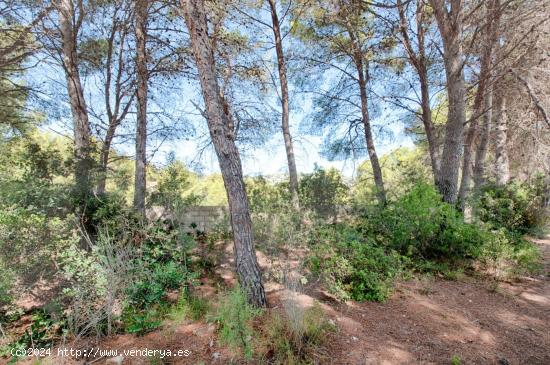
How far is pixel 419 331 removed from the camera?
9.25 feet

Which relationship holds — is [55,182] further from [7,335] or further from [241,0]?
[241,0]

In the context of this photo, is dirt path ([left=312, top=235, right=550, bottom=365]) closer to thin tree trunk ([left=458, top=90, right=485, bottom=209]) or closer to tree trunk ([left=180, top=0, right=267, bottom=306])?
tree trunk ([left=180, top=0, right=267, bottom=306])

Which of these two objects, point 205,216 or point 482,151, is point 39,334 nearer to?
point 205,216

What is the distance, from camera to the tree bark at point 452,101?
5.16m

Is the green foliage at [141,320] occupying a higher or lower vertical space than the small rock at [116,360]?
higher

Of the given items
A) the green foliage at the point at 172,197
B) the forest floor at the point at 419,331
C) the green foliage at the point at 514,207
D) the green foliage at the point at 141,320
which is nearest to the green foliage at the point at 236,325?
the forest floor at the point at 419,331

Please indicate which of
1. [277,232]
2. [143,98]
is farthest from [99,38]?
[277,232]

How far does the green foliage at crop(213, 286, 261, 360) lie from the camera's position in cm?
250

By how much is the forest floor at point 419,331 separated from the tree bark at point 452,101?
2010 millimetres

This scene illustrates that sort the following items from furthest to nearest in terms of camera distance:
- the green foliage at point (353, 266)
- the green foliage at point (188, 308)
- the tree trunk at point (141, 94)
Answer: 1. the tree trunk at point (141, 94)
2. the green foliage at point (353, 266)
3. the green foliage at point (188, 308)

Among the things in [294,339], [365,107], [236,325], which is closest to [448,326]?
[294,339]

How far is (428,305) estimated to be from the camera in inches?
133

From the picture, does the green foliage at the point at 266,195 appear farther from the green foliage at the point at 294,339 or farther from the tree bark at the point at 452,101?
the tree bark at the point at 452,101

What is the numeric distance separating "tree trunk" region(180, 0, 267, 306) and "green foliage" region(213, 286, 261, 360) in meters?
0.40
